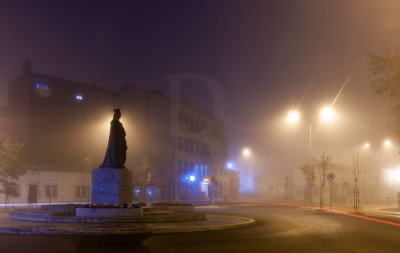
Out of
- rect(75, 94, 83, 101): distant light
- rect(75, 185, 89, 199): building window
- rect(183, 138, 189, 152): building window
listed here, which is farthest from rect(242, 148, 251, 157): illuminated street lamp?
rect(75, 185, 89, 199): building window

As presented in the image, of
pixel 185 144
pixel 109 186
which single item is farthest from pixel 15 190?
pixel 185 144

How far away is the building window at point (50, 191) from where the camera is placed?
148 feet

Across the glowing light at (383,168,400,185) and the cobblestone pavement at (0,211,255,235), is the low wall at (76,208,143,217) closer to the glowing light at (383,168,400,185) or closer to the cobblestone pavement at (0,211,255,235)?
the cobblestone pavement at (0,211,255,235)

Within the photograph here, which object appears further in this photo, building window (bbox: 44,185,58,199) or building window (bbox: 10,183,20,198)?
building window (bbox: 44,185,58,199)

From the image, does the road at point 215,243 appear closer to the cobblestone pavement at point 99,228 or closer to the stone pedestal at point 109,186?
the cobblestone pavement at point 99,228

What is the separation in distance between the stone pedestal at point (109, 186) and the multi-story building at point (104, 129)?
1110 inches

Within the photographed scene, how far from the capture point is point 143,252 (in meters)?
10.9

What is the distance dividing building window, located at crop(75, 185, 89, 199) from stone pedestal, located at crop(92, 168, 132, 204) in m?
30.7

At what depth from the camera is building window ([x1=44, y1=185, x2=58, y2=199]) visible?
148 feet

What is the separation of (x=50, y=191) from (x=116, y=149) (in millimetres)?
A: 28758

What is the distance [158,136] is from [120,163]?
41352mm

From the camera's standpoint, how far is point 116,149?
19672 millimetres

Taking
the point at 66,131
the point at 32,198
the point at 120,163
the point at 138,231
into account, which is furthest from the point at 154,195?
the point at 138,231

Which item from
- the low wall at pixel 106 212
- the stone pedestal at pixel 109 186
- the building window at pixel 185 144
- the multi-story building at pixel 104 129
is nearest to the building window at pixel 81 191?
the multi-story building at pixel 104 129
